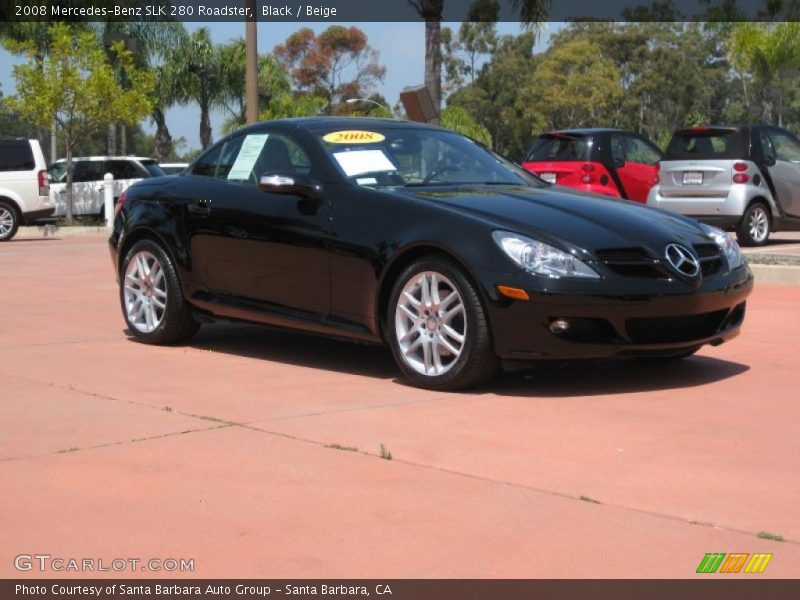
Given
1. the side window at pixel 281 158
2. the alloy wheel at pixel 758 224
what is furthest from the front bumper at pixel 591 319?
the alloy wheel at pixel 758 224

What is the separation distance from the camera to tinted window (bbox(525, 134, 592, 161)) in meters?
17.5

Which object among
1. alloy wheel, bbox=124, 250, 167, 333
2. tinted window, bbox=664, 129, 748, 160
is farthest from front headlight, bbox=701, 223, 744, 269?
tinted window, bbox=664, 129, 748, 160

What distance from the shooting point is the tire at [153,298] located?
8.18 m

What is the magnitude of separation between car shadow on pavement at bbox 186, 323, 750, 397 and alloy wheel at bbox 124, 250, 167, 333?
1.10 feet

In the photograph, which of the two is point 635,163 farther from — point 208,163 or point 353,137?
point 353,137

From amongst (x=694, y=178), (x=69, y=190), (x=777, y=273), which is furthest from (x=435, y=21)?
(x=777, y=273)

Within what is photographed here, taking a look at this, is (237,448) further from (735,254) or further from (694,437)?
(735,254)

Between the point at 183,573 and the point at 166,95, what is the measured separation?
49321 mm

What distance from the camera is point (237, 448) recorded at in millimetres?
5344

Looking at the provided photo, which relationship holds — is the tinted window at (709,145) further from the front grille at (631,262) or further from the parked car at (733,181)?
the front grille at (631,262)

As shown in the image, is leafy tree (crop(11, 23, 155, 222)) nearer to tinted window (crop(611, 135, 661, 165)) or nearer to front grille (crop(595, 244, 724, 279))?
tinted window (crop(611, 135, 661, 165))

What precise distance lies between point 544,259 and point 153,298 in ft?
9.88

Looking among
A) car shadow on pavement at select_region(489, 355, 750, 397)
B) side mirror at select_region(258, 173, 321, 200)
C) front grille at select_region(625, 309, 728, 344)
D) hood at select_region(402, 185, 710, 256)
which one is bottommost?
car shadow on pavement at select_region(489, 355, 750, 397)
